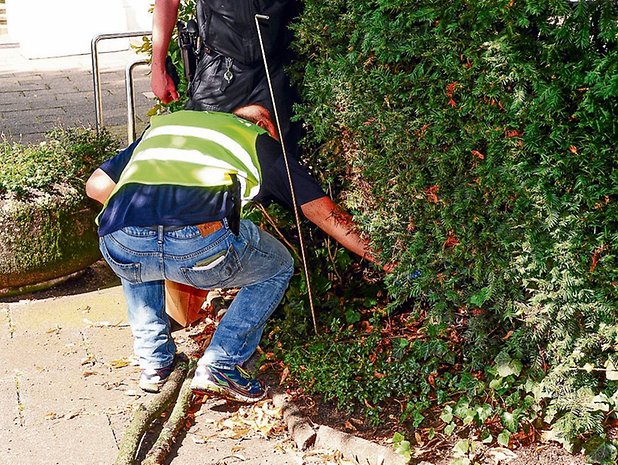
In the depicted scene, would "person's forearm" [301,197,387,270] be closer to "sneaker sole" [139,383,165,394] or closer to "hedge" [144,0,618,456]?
"hedge" [144,0,618,456]

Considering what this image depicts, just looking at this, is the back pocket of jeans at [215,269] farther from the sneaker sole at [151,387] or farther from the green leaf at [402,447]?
the green leaf at [402,447]

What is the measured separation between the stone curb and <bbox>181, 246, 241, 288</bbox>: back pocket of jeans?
0.66 metres

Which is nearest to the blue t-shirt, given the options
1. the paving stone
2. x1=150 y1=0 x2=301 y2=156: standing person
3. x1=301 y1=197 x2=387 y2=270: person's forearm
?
x1=301 y1=197 x2=387 y2=270: person's forearm

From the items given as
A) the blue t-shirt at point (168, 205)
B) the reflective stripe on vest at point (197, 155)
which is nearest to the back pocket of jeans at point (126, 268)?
the blue t-shirt at point (168, 205)

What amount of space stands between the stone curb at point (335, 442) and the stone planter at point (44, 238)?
7.05ft

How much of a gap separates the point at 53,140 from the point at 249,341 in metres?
2.34

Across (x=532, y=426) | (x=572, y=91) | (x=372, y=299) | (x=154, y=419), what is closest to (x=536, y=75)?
(x=572, y=91)

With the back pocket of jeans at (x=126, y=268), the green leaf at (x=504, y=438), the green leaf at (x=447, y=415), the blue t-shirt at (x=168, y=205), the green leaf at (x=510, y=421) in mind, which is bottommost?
the green leaf at (x=447, y=415)

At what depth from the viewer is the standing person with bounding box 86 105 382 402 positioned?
150 inches

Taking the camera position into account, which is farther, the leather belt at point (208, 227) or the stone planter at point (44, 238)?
the stone planter at point (44, 238)

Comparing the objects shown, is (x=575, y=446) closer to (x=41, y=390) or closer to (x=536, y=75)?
A: (x=536, y=75)

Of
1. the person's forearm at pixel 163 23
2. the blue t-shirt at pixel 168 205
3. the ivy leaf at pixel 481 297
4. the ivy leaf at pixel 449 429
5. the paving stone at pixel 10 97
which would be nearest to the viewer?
the ivy leaf at pixel 481 297

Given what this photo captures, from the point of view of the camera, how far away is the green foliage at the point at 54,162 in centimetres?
547

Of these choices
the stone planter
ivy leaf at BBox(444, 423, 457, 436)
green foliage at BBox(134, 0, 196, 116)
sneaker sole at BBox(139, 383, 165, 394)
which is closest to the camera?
ivy leaf at BBox(444, 423, 457, 436)
